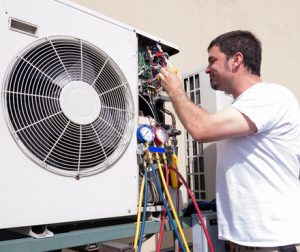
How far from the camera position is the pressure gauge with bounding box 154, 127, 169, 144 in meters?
1.07

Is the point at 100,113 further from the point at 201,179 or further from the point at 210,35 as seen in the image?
the point at 210,35

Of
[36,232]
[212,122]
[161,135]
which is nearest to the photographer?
[36,232]

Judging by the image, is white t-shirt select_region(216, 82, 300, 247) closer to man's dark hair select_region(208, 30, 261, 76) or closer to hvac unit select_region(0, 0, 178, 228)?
man's dark hair select_region(208, 30, 261, 76)

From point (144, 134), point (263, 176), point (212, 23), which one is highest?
point (212, 23)

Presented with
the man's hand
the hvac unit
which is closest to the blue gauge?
the hvac unit

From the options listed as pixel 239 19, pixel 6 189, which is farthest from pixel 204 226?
pixel 239 19

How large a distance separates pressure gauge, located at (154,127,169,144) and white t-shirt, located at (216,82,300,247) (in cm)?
21

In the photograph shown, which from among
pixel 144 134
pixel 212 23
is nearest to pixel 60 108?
pixel 144 134

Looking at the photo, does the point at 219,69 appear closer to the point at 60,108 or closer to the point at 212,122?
the point at 212,122

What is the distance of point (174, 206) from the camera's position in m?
1.09

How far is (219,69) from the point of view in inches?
45.6

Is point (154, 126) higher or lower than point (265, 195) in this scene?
higher

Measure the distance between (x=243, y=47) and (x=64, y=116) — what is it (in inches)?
28.1

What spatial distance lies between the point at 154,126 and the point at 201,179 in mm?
446
